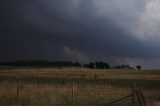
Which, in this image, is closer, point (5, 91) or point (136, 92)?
point (136, 92)

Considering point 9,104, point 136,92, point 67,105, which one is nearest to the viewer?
point 136,92

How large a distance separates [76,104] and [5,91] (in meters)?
6.98

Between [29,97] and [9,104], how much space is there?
104 inches

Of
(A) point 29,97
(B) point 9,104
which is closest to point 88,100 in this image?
(A) point 29,97

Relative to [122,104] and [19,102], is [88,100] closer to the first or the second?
[122,104]

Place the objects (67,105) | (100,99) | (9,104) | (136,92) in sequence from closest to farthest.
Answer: (136,92) → (9,104) → (67,105) → (100,99)

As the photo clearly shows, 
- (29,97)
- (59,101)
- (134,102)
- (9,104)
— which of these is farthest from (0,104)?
(134,102)

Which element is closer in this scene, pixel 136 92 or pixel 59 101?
pixel 136 92

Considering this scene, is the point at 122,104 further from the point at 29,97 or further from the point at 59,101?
the point at 29,97

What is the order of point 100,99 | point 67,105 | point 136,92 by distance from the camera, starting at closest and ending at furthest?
point 136,92 → point 67,105 → point 100,99

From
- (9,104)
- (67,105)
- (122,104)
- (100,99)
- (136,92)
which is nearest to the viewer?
(136,92)

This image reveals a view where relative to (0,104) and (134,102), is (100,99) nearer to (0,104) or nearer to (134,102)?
(0,104)

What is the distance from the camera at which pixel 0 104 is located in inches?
1055

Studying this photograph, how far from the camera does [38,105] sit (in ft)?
87.8
